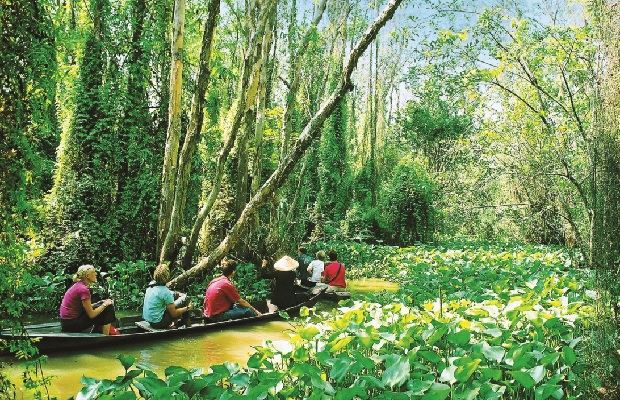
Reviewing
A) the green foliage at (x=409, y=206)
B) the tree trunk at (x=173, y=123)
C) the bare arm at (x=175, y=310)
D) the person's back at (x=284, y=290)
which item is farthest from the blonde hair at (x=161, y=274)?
the green foliage at (x=409, y=206)

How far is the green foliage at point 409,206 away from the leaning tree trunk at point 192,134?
41.7 feet

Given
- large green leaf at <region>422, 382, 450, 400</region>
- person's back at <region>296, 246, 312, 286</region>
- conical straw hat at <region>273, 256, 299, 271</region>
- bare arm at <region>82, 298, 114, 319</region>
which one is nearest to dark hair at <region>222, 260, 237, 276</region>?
conical straw hat at <region>273, 256, 299, 271</region>

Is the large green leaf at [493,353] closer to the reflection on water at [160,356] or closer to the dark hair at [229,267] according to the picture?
the reflection on water at [160,356]

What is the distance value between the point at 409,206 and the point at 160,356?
50.9 ft

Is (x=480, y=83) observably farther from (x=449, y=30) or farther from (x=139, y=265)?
(x=139, y=265)

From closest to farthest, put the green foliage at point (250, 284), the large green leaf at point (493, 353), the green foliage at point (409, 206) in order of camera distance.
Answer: the large green leaf at point (493, 353), the green foliage at point (250, 284), the green foliage at point (409, 206)

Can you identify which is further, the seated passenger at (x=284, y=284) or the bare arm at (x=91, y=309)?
the seated passenger at (x=284, y=284)

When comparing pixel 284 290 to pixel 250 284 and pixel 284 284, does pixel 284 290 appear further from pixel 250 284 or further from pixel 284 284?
pixel 250 284

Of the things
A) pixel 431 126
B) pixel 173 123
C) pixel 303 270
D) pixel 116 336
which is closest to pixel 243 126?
pixel 173 123

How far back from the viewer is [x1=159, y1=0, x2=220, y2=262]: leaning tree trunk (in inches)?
401

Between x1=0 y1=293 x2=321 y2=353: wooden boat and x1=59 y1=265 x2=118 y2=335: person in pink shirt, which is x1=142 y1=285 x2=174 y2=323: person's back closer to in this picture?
x1=0 y1=293 x2=321 y2=353: wooden boat

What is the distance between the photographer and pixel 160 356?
7.66 m

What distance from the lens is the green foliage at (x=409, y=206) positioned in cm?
2161

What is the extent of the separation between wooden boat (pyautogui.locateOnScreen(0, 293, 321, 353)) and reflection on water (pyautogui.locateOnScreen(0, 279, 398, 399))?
0.28 ft
